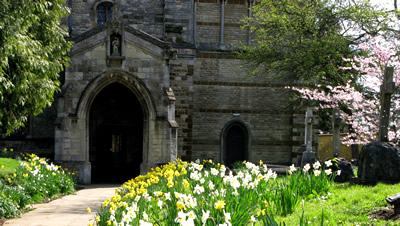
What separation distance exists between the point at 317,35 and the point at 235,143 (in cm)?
683

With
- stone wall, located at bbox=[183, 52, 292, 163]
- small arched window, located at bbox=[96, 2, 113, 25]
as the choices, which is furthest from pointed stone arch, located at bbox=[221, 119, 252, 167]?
small arched window, located at bbox=[96, 2, 113, 25]

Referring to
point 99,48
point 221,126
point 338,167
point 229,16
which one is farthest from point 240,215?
point 229,16

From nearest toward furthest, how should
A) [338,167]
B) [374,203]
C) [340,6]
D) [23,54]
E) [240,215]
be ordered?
[240,215] → [374,203] → [23,54] → [338,167] → [340,6]

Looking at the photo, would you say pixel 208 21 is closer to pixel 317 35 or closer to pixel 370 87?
pixel 317 35

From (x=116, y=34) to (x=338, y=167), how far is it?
9.77m

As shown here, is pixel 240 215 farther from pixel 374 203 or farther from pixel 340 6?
pixel 340 6

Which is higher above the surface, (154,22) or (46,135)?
(154,22)

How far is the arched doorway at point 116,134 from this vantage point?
2153 cm

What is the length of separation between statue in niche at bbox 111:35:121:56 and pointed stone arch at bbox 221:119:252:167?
25.6ft

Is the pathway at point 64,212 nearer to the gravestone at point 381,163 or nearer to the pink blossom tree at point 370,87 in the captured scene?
the gravestone at point 381,163

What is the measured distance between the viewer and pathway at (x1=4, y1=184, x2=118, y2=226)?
908 centimetres

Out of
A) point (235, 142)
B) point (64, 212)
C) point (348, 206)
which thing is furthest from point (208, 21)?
point (348, 206)

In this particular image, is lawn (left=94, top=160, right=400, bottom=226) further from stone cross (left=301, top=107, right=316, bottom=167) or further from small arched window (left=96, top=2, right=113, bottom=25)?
small arched window (left=96, top=2, right=113, bottom=25)

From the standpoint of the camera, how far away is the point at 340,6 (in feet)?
66.9
